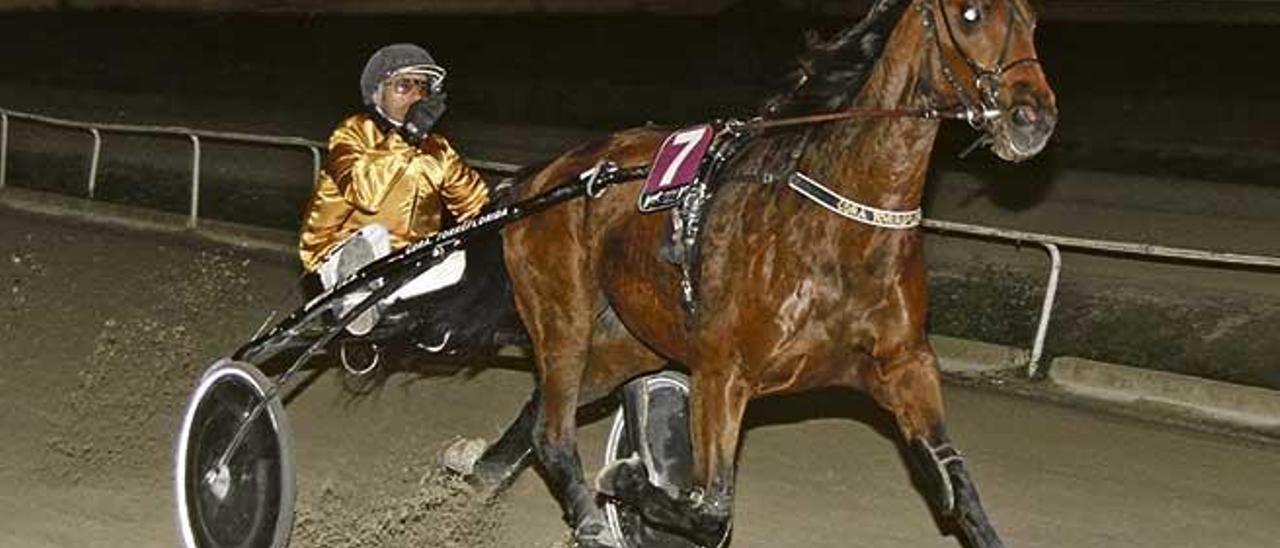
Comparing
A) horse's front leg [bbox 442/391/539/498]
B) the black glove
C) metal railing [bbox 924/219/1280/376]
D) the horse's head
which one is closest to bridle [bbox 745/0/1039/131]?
the horse's head

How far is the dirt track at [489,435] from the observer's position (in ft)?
18.7

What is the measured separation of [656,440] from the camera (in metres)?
5.33

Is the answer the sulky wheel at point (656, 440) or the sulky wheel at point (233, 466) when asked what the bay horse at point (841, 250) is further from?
the sulky wheel at point (233, 466)

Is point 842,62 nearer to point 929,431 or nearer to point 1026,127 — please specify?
point 1026,127

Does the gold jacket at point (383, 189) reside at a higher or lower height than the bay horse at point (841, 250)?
higher

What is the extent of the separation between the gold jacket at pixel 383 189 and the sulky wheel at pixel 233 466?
0.51 meters

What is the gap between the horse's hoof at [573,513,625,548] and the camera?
16.8ft

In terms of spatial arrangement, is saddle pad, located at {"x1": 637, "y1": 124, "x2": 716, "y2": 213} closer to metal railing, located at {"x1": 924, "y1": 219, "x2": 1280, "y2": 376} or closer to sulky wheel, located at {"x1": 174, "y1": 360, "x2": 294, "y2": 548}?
sulky wheel, located at {"x1": 174, "y1": 360, "x2": 294, "y2": 548}

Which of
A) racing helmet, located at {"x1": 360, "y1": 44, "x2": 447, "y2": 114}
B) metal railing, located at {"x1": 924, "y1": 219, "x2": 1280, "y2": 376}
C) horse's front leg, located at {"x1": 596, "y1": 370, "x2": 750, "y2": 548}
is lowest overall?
horse's front leg, located at {"x1": 596, "y1": 370, "x2": 750, "y2": 548}

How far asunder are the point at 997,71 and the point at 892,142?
36cm

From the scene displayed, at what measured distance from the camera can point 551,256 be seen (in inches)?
211

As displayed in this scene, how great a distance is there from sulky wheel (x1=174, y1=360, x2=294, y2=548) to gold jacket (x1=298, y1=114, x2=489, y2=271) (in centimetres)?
51

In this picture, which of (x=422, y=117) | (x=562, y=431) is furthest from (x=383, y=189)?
(x=562, y=431)

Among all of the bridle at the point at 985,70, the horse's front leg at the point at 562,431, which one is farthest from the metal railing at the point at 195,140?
the bridle at the point at 985,70
